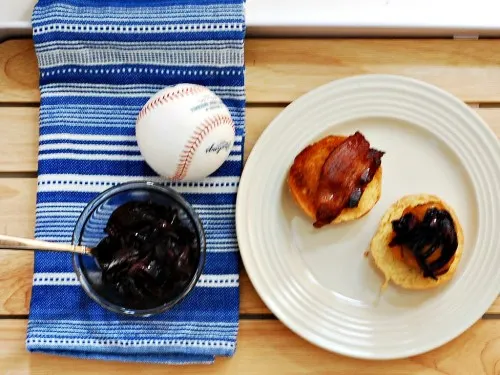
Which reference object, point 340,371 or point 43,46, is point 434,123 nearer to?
point 340,371

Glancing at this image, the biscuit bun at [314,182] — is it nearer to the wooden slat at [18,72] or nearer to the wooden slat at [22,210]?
the wooden slat at [22,210]

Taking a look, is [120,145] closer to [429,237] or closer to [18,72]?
[18,72]

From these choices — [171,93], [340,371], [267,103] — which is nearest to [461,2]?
[267,103]

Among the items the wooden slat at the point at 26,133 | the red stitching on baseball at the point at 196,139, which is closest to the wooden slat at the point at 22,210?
the wooden slat at the point at 26,133

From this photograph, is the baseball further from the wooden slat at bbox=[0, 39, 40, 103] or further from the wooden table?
the wooden slat at bbox=[0, 39, 40, 103]

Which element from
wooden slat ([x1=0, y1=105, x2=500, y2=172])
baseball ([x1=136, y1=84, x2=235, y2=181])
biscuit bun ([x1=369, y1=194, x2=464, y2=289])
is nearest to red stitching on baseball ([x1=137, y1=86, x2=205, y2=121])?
baseball ([x1=136, y1=84, x2=235, y2=181])

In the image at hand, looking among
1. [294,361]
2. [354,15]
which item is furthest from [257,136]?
[294,361]
